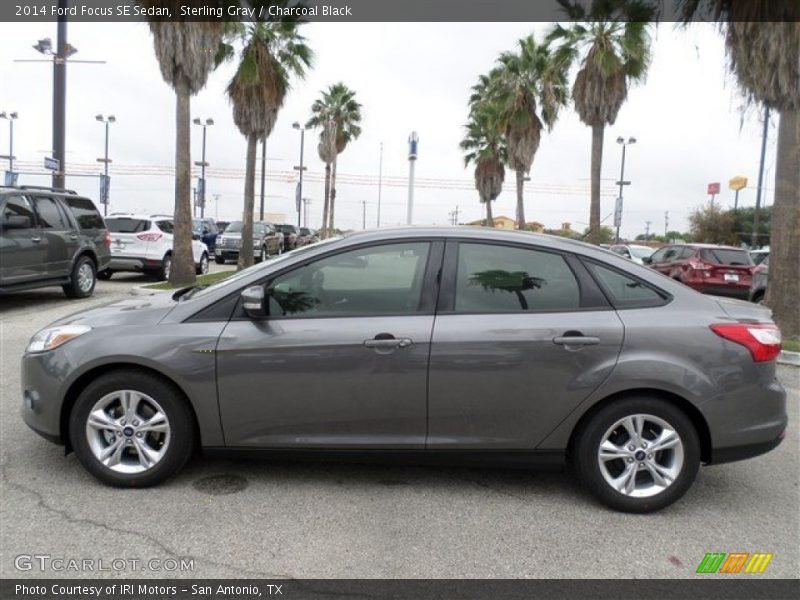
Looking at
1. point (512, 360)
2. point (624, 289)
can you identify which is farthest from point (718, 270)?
point (512, 360)

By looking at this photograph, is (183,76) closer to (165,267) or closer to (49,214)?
(165,267)

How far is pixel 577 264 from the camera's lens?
3.65 m

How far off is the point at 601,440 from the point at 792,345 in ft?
23.7

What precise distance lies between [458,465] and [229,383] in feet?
4.63

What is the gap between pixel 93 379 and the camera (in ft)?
11.7

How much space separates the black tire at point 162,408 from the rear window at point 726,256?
47.7 feet

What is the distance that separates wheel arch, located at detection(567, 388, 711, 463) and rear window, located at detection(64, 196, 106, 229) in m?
10.4

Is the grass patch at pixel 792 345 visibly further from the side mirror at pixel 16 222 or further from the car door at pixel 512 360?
the side mirror at pixel 16 222

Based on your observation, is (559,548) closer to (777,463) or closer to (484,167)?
(777,463)

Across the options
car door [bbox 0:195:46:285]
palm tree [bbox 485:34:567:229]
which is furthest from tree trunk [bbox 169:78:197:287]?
palm tree [bbox 485:34:567:229]

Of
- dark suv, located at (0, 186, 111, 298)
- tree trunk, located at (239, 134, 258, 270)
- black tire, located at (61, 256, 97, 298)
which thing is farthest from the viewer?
tree trunk, located at (239, 134, 258, 270)

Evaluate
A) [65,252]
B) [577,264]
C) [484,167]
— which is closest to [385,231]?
[577,264]

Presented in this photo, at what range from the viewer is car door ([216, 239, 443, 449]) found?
11.3ft

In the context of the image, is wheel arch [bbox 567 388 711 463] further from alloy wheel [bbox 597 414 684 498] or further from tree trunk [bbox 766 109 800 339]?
tree trunk [bbox 766 109 800 339]
